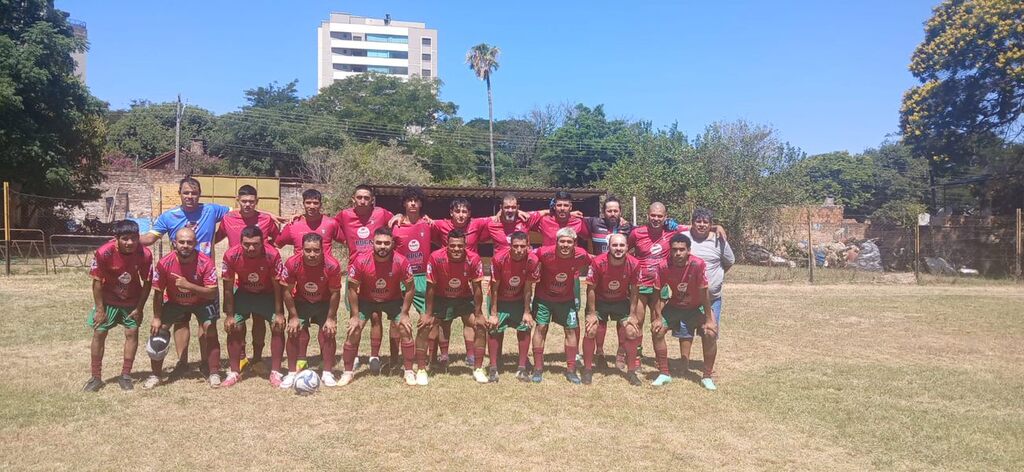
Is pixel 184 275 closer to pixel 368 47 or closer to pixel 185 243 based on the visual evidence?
pixel 185 243

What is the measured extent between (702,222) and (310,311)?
4.42 meters

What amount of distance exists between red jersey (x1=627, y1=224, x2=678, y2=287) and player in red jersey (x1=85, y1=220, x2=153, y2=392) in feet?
16.9

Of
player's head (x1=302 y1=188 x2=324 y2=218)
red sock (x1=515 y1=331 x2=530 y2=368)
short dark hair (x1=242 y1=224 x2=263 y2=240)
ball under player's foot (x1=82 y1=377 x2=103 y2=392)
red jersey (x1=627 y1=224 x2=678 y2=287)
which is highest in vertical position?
player's head (x1=302 y1=188 x2=324 y2=218)

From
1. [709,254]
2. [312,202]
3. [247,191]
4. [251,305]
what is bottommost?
[251,305]

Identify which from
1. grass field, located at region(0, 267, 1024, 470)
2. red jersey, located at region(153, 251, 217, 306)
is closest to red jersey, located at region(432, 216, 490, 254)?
grass field, located at region(0, 267, 1024, 470)

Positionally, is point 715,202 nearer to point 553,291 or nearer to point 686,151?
point 686,151

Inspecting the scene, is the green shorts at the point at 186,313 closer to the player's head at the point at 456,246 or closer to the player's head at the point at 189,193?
the player's head at the point at 189,193

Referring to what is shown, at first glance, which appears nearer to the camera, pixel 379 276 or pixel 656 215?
pixel 379 276

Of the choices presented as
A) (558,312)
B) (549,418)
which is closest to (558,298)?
(558,312)

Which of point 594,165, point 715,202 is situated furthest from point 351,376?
point 594,165

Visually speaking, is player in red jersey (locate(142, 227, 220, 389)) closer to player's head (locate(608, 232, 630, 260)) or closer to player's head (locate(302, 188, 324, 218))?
Result: player's head (locate(302, 188, 324, 218))

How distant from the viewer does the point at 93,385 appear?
6.30 metres

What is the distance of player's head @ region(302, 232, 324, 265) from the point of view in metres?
6.49

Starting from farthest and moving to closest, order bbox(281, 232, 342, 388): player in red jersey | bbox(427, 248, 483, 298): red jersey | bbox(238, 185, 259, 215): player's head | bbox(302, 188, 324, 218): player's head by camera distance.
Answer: bbox(302, 188, 324, 218): player's head
bbox(238, 185, 259, 215): player's head
bbox(427, 248, 483, 298): red jersey
bbox(281, 232, 342, 388): player in red jersey
